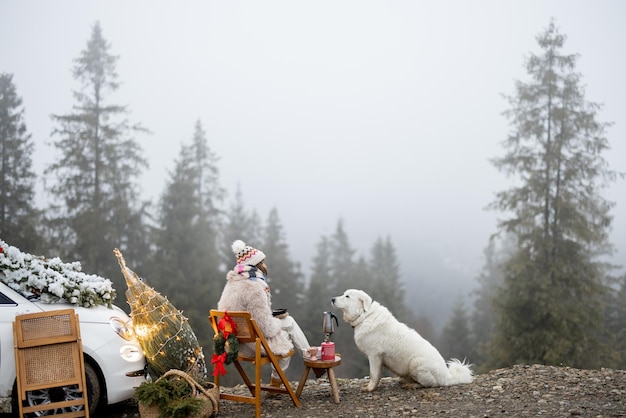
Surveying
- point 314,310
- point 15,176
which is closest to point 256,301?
point 15,176

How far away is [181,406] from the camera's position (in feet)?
17.9

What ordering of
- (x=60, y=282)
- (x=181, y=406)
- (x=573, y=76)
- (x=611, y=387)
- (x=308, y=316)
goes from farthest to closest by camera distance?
1. (x=308, y=316)
2. (x=573, y=76)
3. (x=611, y=387)
4. (x=60, y=282)
5. (x=181, y=406)

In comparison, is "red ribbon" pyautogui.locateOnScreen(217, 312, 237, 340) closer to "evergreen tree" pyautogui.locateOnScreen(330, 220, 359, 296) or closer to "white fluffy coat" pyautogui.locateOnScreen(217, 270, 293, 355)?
"white fluffy coat" pyautogui.locateOnScreen(217, 270, 293, 355)

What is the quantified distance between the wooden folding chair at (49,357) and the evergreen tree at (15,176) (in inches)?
671

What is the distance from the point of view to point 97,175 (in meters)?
23.0

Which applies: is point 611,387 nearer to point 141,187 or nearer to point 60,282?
point 60,282

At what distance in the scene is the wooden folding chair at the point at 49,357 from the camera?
5.25m

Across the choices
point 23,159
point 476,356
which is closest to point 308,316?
point 476,356

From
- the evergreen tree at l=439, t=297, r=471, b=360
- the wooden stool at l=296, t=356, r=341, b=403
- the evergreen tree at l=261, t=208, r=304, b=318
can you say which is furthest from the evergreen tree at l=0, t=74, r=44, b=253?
the evergreen tree at l=439, t=297, r=471, b=360

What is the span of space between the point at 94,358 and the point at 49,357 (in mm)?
457

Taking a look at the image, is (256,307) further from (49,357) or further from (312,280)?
(312,280)

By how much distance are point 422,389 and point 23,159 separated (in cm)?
2107

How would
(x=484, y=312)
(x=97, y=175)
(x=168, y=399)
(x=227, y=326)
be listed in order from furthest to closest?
(x=484, y=312) → (x=97, y=175) → (x=227, y=326) → (x=168, y=399)

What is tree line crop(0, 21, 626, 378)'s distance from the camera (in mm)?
18188
